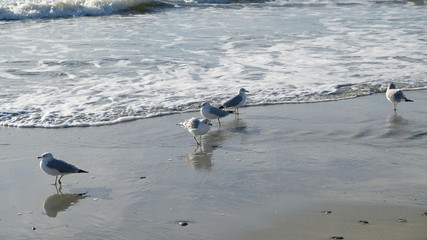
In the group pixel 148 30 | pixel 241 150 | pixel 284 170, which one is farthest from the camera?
pixel 148 30

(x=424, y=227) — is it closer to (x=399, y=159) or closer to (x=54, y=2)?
(x=399, y=159)

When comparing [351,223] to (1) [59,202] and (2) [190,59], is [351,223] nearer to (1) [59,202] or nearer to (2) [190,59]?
(1) [59,202]

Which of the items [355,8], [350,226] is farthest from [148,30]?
[350,226]

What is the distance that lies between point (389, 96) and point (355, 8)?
13810 mm

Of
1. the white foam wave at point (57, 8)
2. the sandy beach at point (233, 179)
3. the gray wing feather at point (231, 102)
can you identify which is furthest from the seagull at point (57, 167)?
the white foam wave at point (57, 8)

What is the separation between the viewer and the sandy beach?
18.6 feet

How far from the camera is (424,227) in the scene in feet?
17.6

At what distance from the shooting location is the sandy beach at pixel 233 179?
5664 mm

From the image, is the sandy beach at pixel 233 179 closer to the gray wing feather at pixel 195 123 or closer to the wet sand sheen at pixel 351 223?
the wet sand sheen at pixel 351 223

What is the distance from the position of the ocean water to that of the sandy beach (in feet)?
3.28

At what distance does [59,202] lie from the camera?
6.45 metres

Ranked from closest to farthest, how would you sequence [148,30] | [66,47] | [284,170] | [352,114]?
[284,170], [352,114], [66,47], [148,30]

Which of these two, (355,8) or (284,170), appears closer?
(284,170)

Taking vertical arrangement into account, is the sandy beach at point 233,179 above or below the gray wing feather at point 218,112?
below
